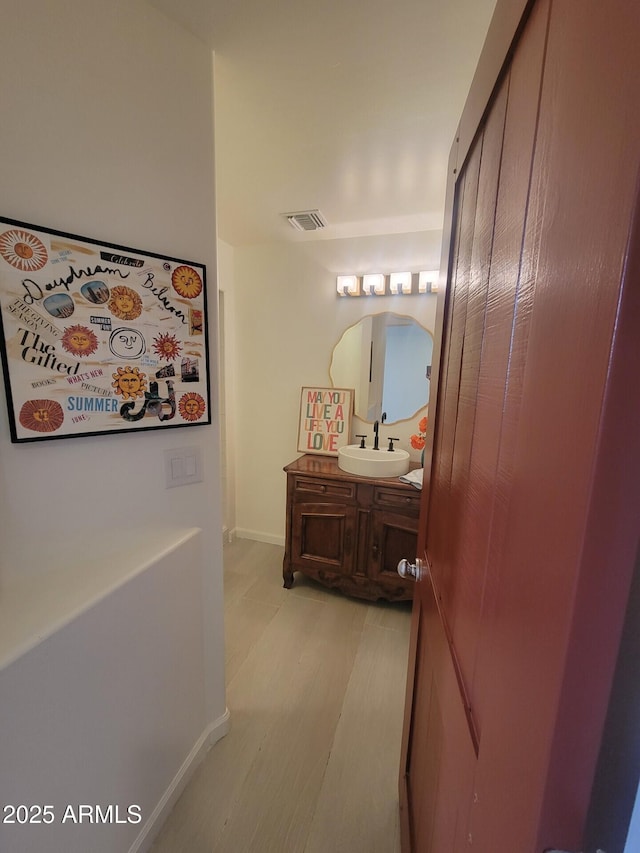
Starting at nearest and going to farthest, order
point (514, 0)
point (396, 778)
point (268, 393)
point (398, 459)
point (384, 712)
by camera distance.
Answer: point (514, 0) < point (396, 778) < point (384, 712) < point (398, 459) < point (268, 393)

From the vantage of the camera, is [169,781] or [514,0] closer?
[514,0]

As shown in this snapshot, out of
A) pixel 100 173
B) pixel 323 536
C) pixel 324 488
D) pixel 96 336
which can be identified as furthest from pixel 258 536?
pixel 100 173

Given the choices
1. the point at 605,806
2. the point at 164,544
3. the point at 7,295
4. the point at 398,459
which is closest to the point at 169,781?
the point at 164,544

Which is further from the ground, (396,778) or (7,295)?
(7,295)

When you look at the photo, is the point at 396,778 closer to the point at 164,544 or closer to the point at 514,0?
the point at 164,544

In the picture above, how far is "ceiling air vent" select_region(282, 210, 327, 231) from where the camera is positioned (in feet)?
7.02

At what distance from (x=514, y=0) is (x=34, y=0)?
3.33ft

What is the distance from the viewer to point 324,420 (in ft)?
8.68

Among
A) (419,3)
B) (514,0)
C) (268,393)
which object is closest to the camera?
(514,0)

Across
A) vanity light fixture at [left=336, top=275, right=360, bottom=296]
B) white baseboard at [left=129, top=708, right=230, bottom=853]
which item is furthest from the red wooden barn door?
vanity light fixture at [left=336, top=275, right=360, bottom=296]

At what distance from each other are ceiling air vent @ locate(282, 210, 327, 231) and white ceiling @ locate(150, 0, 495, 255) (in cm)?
7

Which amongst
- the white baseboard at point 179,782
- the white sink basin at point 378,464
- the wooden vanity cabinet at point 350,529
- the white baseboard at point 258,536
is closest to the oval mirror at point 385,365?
the white sink basin at point 378,464

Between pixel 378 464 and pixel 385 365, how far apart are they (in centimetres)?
76

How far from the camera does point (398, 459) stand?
2180 mm
